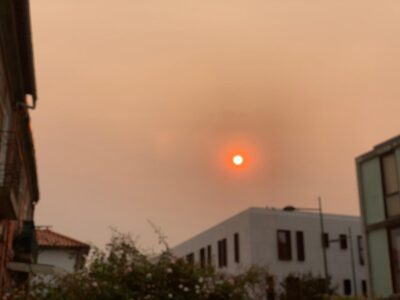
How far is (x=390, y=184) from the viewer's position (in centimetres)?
2283

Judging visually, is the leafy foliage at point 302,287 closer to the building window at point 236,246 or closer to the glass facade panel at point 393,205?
the building window at point 236,246

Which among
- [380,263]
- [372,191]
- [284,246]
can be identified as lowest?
[380,263]

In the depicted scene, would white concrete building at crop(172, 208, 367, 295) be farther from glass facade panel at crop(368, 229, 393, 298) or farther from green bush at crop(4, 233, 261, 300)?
green bush at crop(4, 233, 261, 300)

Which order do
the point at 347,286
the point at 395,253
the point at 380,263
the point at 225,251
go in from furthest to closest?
the point at 225,251 → the point at 347,286 → the point at 380,263 → the point at 395,253

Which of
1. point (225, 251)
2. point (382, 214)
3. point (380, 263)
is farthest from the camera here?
point (225, 251)

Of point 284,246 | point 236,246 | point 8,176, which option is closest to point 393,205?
point 8,176

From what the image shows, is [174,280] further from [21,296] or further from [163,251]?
[21,296]

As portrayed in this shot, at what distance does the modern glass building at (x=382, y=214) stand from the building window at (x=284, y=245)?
55.3 ft

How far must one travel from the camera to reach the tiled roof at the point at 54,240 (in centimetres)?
3084

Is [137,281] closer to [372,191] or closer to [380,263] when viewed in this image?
[380,263]

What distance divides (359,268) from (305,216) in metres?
5.54

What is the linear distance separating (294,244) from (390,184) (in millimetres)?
19242

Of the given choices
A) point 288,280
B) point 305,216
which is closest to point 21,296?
point 288,280

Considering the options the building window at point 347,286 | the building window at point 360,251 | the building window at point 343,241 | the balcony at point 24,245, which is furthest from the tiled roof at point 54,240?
the building window at point 360,251
